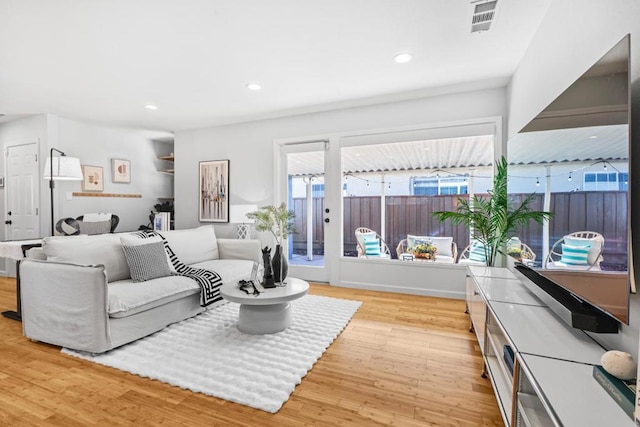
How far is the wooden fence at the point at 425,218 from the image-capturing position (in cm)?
140

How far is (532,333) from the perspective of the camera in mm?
1436

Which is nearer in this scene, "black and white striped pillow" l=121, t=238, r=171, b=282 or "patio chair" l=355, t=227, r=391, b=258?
"black and white striped pillow" l=121, t=238, r=171, b=282

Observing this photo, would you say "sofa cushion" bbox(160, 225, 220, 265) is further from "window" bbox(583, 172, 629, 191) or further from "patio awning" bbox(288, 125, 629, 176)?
"window" bbox(583, 172, 629, 191)

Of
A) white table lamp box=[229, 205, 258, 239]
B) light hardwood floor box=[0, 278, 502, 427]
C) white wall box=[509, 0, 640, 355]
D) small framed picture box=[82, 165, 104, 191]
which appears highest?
white wall box=[509, 0, 640, 355]

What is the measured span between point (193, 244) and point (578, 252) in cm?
351

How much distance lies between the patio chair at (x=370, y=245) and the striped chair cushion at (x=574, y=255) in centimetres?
261

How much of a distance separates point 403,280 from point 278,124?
9.50ft

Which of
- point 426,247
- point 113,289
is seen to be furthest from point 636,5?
point 113,289

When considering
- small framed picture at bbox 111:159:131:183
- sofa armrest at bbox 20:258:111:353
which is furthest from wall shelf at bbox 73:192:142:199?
sofa armrest at bbox 20:258:111:353

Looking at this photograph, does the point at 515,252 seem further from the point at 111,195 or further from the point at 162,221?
the point at 111,195

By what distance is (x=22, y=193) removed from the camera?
4781 millimetres

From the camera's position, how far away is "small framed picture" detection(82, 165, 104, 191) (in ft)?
16.1

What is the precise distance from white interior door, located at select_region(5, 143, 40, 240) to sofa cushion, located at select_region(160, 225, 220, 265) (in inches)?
109

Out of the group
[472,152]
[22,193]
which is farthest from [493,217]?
[22,193]
